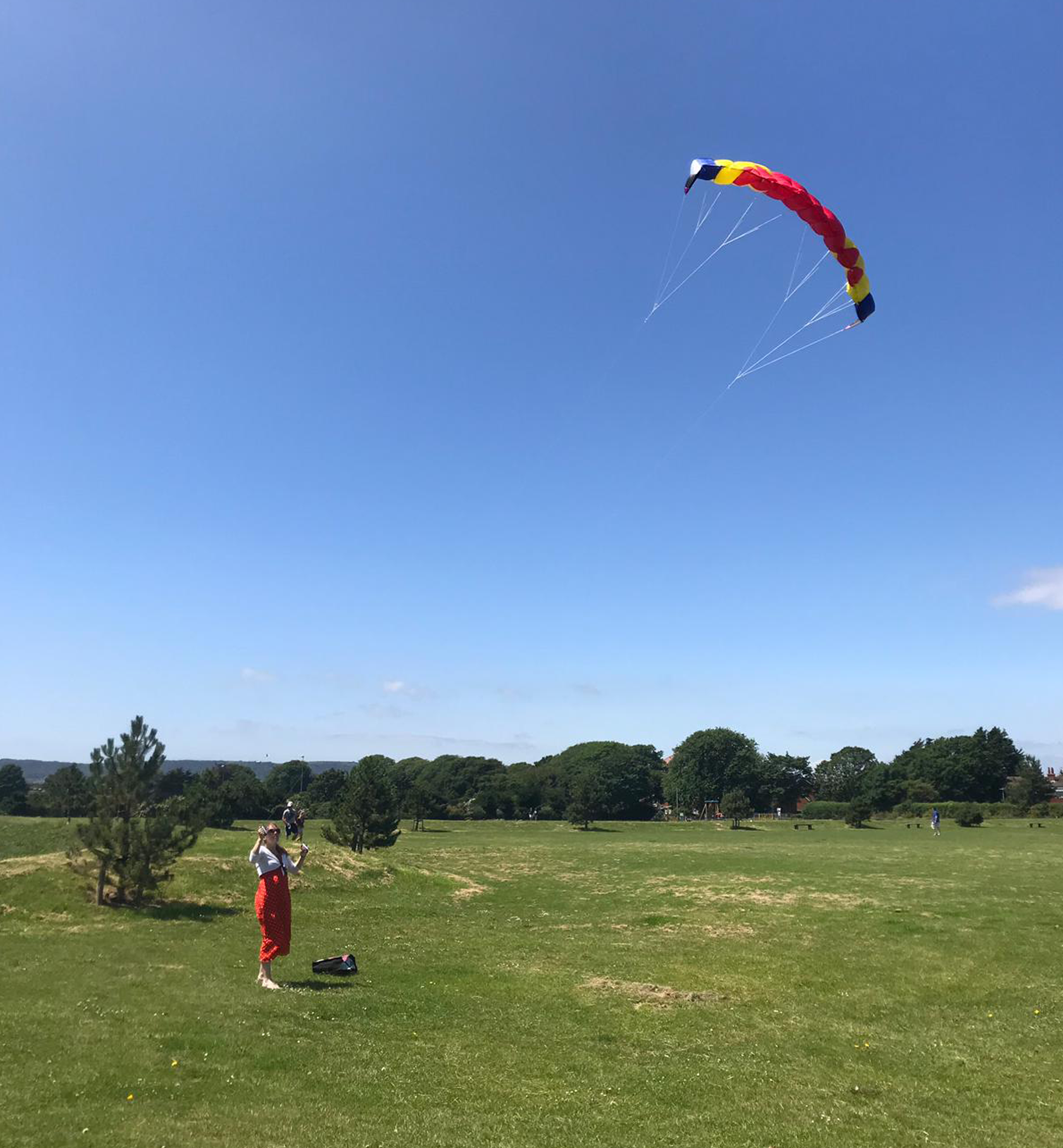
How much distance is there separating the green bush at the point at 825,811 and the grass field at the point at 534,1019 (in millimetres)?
81956

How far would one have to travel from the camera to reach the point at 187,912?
75.9 ft

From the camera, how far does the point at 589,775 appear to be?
12544cm

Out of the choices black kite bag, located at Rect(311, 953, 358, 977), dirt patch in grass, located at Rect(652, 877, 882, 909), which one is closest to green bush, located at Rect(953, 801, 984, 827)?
dirt patch in grass, located at Rect(652, 877, 882, 909)

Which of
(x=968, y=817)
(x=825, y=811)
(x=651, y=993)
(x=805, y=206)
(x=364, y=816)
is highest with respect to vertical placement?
(x=805, y=206)

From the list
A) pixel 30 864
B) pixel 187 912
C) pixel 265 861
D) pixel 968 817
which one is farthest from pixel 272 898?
pixel 968 817

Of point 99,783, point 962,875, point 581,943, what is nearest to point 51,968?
point 99,783

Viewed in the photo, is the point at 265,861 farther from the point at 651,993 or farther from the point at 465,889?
the point at 465,889

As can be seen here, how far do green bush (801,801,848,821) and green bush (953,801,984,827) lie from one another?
72.3 ft

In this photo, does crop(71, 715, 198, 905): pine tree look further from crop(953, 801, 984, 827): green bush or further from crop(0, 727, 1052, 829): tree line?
crop(953, 801, 984, 827): green bush

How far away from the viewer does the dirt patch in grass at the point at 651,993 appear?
13.6 m

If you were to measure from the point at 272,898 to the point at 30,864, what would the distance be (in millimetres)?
16372

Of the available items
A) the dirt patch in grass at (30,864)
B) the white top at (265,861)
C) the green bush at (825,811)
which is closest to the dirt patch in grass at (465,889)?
the dirt patch in grass at (30,864)

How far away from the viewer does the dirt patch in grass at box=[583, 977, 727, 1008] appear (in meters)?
13.6

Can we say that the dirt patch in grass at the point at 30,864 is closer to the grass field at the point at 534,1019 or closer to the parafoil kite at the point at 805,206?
the grass field at the point at 534,1019
